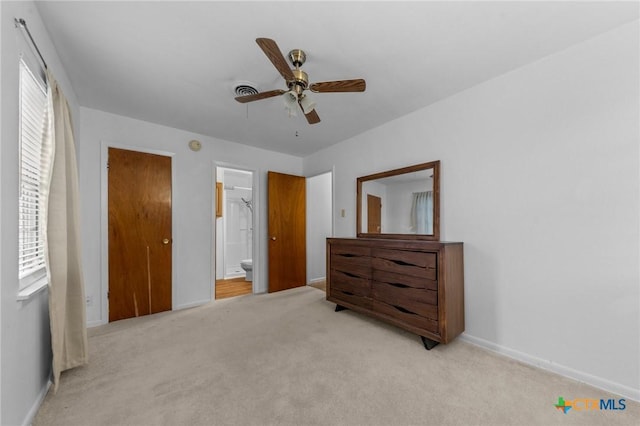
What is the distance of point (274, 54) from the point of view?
1.48m

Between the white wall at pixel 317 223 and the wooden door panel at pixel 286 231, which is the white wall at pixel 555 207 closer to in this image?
the wooden door panel at pixel 286 231

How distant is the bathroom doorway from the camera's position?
5.05 metres

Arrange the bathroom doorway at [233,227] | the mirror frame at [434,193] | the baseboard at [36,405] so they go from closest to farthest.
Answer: the baseboard at [36,405] → the mirror frame at [434,193] → the bathroom doorway at [233,227]

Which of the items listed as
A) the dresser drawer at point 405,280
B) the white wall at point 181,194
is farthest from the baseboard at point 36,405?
the dresser drawer at point 405,280

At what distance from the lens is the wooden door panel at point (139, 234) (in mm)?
2855

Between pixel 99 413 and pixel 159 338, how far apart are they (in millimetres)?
985

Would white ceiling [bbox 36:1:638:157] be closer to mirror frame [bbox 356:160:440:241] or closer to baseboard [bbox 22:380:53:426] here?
mirror frame [bbox 356:160:440:241]

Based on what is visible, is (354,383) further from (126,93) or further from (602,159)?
(126,93)

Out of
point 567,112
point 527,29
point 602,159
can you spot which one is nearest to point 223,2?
point 527,29

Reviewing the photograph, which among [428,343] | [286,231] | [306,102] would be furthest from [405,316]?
[286,231]

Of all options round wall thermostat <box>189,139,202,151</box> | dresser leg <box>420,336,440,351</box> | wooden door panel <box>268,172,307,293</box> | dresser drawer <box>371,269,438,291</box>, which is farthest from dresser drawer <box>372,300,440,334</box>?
round wall thermostat <box>189,139,202,151</box>

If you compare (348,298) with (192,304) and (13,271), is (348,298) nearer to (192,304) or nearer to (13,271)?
(192,304)

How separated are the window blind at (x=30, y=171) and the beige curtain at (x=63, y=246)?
7 cm

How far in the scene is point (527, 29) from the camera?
5.39ft
